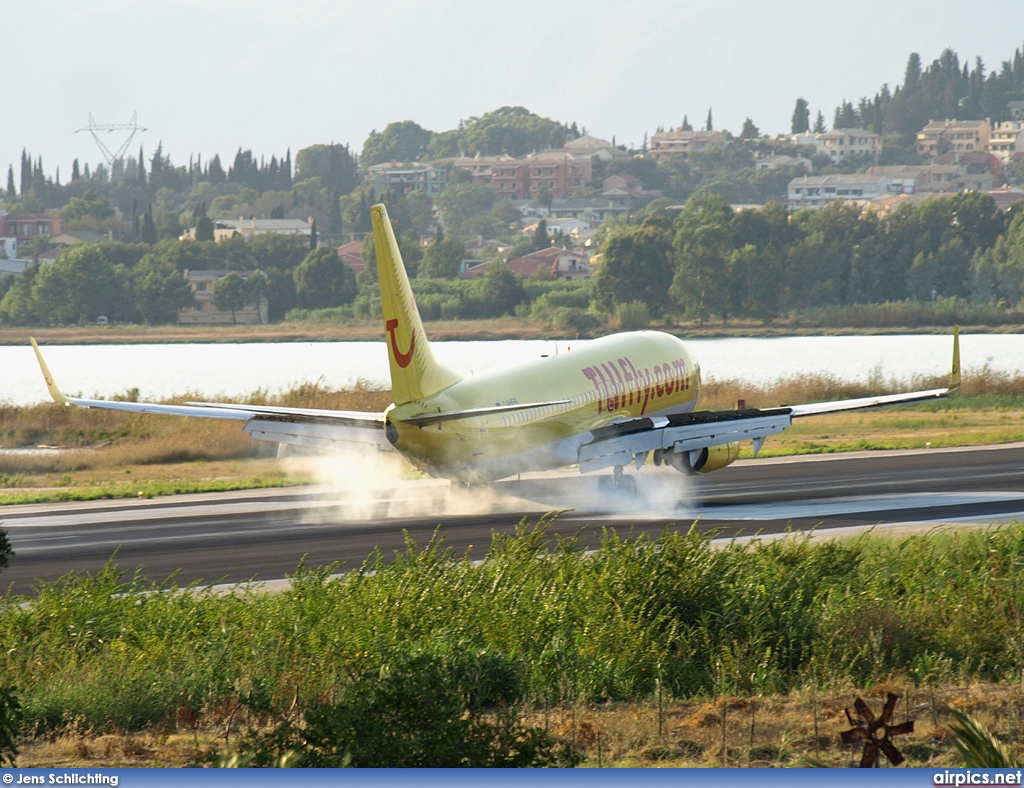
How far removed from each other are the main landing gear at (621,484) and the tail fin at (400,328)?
8170 mm

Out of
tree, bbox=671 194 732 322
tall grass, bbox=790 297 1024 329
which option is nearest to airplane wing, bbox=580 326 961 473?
tall grass, bbox=790 297 1024 329

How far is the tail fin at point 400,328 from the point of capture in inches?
1330

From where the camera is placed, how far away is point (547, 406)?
39094mm

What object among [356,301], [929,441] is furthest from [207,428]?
[356,301]

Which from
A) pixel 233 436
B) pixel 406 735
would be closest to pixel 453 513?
pixel 233 436

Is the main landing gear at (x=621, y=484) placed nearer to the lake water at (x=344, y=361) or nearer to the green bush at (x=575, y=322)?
the lake water at (x=344, y=361)

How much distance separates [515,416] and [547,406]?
5.50 ft

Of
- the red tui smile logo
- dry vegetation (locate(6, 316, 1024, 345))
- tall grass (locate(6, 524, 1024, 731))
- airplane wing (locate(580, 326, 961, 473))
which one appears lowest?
dry vegetation (locate(6, 316, 1024, 345))

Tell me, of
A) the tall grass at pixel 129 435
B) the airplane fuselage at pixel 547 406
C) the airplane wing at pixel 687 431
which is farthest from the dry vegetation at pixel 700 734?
the tall grass at pixel 129 435

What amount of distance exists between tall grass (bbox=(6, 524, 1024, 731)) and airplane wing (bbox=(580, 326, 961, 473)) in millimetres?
16636

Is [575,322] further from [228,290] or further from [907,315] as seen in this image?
[228,290]

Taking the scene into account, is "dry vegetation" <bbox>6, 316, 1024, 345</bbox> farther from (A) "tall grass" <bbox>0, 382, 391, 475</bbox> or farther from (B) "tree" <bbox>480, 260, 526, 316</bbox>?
(A) "tall grass" <bbox>0, 382, 391, 475</bbox>

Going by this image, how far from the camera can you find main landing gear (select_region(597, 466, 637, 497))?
40.7 metres

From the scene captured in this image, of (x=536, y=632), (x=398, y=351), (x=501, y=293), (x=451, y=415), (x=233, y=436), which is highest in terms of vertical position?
(x=398, y=351)
